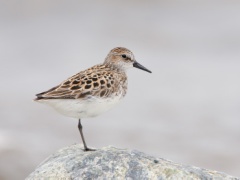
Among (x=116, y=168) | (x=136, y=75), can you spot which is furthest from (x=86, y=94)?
(x=136, y=75)

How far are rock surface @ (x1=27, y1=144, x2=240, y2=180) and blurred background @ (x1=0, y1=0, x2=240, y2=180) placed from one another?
5.92m

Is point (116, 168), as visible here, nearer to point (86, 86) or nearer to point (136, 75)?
point (86, 86)

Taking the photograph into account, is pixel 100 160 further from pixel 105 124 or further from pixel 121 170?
pixel 105 124

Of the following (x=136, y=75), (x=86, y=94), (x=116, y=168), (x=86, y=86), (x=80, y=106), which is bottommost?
(x=116, y=168)

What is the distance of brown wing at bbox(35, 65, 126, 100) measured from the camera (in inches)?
333

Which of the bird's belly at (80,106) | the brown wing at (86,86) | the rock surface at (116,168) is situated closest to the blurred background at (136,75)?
A: the brown wing at (86,86)

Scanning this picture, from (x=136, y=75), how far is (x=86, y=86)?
1141 centimetres

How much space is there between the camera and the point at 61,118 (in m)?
17.2

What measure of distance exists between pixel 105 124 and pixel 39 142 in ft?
5.67

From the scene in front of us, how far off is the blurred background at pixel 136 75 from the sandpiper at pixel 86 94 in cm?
556

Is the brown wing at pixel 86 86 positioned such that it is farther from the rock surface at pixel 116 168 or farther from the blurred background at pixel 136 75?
the blurred background at pixel 136 75

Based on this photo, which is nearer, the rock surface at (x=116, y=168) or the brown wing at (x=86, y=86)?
the rock surface at (x=116, y=168)

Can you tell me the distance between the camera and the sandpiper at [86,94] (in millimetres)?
8430

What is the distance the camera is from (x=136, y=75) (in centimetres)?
1998
